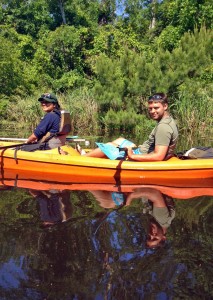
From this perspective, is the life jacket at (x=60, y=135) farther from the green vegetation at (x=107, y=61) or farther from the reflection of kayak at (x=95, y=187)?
the green vegetation at (x=107, y=61)

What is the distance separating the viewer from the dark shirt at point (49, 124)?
18.3 ft

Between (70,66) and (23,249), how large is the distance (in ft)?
59.9

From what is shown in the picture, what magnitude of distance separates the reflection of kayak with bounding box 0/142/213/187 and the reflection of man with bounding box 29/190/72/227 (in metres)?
0.73

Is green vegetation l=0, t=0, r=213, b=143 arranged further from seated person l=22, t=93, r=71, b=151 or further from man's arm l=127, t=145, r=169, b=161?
man's arm l=127, t=145, r=169, b=161

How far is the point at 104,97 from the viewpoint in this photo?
11445 mm

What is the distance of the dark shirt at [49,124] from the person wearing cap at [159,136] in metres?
Result: 1.13

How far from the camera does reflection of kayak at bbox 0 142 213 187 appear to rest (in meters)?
5.16

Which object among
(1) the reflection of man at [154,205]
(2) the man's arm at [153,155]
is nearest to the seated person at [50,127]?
(2) the man's arm at [153,155]

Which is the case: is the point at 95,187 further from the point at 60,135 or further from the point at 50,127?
the point at 50,127

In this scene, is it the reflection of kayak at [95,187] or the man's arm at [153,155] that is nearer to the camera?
the reflection of kayak at [95,187]

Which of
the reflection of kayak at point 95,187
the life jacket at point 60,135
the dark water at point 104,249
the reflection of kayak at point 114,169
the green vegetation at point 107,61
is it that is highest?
the green vegetation at point 107,61

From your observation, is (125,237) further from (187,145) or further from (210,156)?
(187,145)

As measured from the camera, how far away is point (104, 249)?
299cm

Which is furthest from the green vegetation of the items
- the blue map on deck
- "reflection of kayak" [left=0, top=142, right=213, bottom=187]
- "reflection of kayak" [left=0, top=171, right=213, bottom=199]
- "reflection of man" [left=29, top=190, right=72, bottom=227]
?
"reflection of man" [left=29, top=190, right=72, bottom=227]
